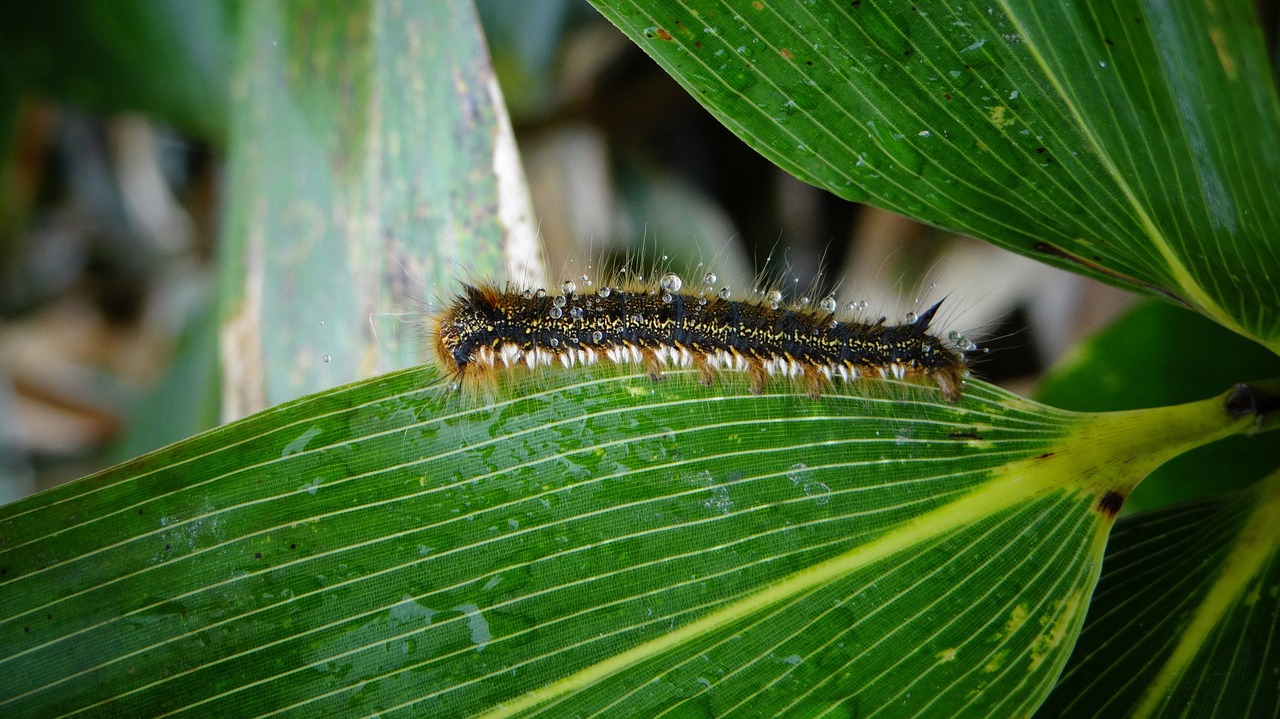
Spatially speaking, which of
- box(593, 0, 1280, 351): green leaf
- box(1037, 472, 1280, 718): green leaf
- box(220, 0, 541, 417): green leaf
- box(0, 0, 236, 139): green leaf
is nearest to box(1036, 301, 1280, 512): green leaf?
box(1037, 472, 1280, 718): green leaf

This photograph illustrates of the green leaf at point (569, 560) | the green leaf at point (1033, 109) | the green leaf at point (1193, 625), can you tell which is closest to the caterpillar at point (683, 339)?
the green leaf at point (569, 560)

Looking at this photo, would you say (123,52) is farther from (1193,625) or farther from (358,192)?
(1193,625)

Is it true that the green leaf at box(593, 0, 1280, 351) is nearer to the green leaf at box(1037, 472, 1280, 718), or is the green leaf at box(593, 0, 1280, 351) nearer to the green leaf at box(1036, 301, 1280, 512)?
the green leaf at box(1037, 472, 1280, 718)

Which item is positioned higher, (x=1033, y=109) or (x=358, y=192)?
(x=358, y=192)

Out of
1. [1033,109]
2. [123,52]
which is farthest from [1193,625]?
[123,52]

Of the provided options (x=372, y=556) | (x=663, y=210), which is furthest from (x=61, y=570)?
(x=663, y=210)
